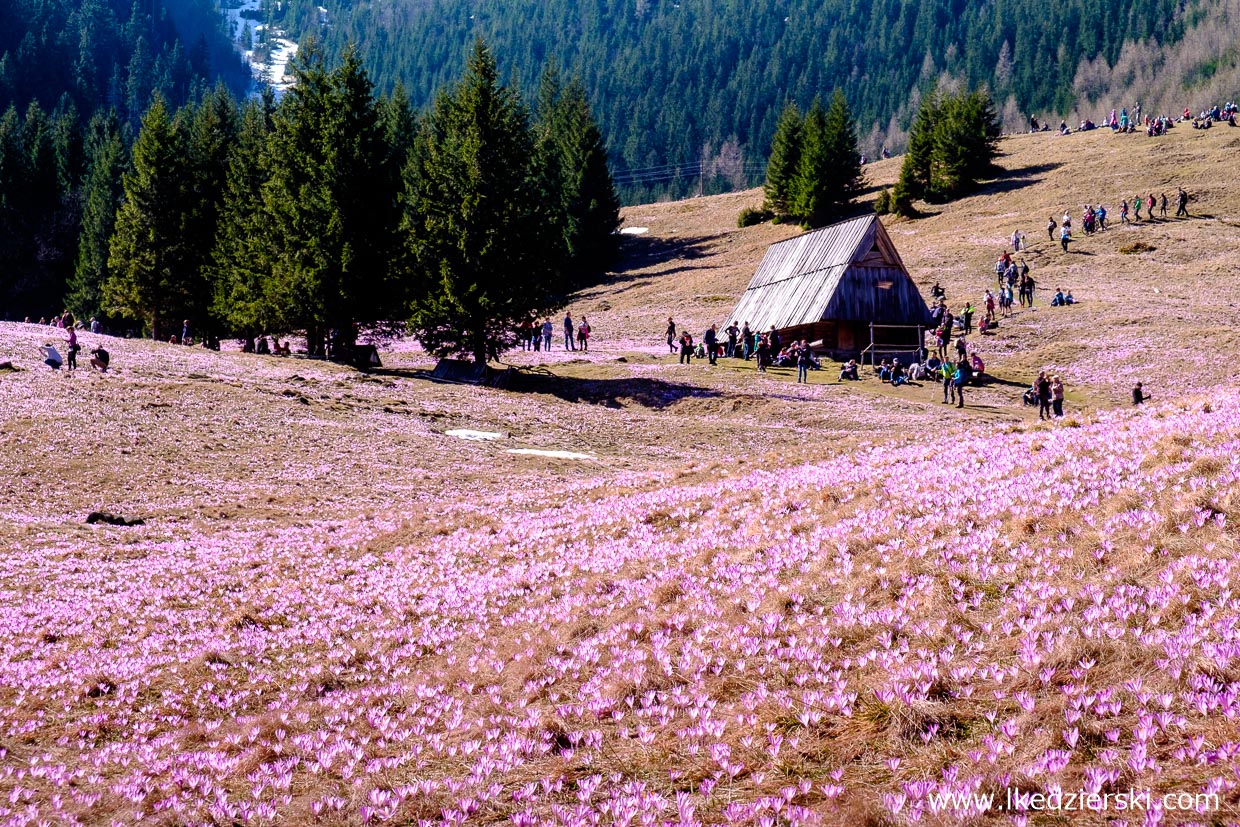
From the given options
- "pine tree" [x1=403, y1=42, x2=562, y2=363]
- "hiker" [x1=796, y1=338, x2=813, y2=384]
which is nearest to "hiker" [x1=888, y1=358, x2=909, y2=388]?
"hiker" [x1=796, y1=338, x2=813, y2=384]

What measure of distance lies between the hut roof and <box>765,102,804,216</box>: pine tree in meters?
52.0

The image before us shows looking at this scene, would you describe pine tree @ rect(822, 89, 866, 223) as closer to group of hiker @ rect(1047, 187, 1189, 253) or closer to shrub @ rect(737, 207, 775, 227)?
shrub @ rect(737, 207, 775, 227)

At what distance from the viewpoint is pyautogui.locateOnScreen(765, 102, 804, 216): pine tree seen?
11181 centimetres

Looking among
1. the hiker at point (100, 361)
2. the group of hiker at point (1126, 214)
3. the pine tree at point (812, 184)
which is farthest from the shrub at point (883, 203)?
the hiker at point (100, 361)

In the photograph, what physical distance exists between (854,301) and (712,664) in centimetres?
5052

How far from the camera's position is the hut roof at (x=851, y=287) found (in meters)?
57.3

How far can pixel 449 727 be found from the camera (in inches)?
380

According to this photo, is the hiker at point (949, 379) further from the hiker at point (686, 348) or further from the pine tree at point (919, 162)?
the pine tree at point (919, 162)

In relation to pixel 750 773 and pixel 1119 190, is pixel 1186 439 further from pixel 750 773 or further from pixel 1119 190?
pixel 1119 190

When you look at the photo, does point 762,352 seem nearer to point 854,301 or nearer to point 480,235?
point 854,301

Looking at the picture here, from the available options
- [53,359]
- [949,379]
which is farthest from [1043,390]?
[53,359]

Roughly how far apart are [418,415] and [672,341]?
24748 millimetres

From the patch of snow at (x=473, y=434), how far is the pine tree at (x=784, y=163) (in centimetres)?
8317

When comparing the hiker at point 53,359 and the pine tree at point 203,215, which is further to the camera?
the pine tree at point 203,215
